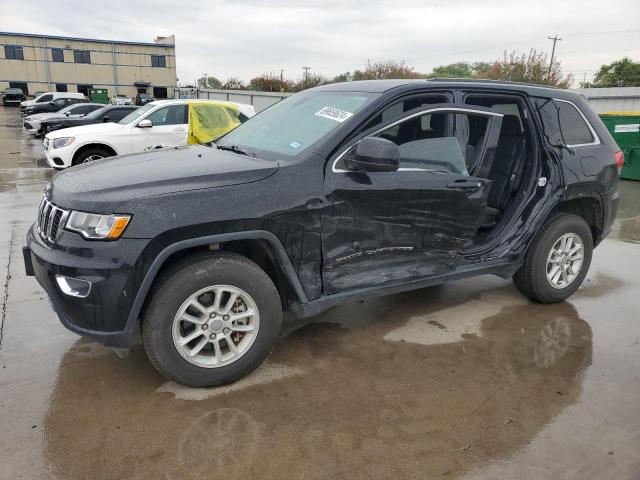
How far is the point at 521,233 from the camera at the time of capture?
4082 millimetres

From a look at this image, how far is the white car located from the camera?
952 centimetres

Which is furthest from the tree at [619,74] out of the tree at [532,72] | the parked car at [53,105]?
the parked car at [53,105]

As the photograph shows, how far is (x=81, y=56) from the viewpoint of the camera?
59.1 metres

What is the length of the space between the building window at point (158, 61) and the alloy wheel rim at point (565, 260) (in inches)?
2606

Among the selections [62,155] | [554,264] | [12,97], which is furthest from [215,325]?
[12,97]

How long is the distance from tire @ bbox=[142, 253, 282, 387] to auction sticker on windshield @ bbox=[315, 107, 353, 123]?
1144 mm

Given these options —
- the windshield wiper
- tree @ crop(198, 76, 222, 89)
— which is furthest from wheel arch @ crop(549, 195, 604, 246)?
tree @ crop(198, 76, 222, 89)

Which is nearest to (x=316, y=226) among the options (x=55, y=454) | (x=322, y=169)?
(x=322, y=169)

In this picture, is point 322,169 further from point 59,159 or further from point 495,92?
point 59,159

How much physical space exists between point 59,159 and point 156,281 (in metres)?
8.04

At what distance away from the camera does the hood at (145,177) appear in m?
2.66

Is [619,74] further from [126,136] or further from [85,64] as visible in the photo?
[85,64]

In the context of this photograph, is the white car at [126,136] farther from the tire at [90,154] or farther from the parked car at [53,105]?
the parked car at [53,105]

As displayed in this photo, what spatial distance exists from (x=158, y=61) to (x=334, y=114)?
217 ft
